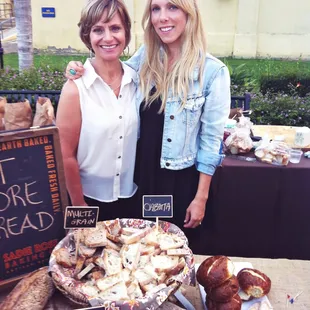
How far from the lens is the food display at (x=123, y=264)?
111 centimetres

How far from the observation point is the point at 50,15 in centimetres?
1244

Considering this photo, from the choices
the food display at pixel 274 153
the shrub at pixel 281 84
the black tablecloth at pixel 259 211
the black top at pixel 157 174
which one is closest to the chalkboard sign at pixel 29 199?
the black top at pixel 157 174

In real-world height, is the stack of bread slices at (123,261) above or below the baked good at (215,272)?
above

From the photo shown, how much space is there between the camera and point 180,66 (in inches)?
69.4

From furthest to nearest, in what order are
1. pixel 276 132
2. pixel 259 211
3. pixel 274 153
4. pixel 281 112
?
1. pixel 281 112
2. pixel 276 132
3. pixel 259 211
4. pixel 274 153

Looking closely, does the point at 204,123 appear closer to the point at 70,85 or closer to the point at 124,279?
the point at 70,85

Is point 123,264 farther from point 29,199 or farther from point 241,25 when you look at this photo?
point 241,25

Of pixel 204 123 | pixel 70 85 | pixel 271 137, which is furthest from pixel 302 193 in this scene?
pixel 70 85

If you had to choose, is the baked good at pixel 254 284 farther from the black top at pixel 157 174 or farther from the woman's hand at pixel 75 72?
the woman's hand at pixel 75 72

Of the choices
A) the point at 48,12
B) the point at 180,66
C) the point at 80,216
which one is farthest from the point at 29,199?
the point at 48,12

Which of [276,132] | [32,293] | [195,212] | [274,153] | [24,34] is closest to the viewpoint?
[32,293]

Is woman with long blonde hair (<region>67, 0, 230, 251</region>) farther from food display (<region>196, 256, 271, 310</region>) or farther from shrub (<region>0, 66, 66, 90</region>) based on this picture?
shrub (<region>0, 66, 66, 90</region>)

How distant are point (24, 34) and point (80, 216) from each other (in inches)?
225

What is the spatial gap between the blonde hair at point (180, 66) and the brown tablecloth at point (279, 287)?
0.75 meters
